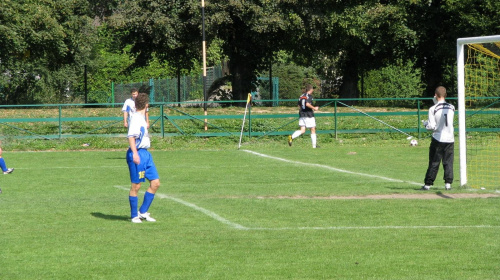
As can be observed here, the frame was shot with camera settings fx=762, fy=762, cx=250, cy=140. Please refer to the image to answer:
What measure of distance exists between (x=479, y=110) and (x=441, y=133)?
Answer: 53.2 ft

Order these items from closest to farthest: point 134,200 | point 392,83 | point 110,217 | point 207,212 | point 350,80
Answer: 1. point 134,200
2. point 110,217
3. point 207,212
4. point 350,80
5. point 392,83

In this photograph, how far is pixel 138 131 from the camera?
10.3 meters

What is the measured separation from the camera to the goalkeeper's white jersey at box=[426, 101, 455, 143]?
537 inches

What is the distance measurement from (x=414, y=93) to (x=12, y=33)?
89.3 feet

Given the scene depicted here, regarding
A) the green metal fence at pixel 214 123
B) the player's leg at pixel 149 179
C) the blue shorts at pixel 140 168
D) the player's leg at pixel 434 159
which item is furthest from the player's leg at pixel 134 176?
the green metal fence at pixel 214 123

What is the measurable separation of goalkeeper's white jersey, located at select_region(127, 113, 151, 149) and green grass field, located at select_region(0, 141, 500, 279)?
1160mm

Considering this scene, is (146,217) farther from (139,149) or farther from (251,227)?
(251,227)

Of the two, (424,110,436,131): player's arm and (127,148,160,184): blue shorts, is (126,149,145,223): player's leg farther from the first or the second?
(424,110,436,131): player's arm

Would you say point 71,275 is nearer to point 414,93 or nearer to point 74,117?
point 74,117

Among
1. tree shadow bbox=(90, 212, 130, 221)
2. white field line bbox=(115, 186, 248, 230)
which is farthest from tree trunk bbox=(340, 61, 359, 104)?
tree shadow bbox=(90, 212, 130, 221)

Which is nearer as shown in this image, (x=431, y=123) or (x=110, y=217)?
(x=110, y=217)

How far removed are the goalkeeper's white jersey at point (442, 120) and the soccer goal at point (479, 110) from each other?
361 millimetres

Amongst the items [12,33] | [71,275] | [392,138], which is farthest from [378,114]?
[71,275]

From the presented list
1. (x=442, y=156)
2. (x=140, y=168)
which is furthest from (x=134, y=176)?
(x=442, y=156)
